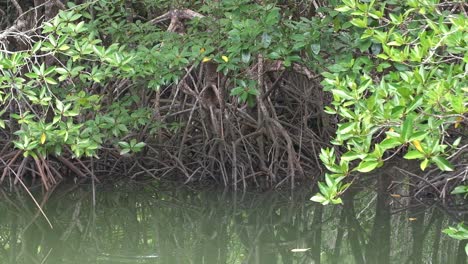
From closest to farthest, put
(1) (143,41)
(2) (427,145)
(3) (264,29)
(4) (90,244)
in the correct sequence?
(2) (427,145) → (3) (264,29) → (4) (90,244) → (1) (143,41)

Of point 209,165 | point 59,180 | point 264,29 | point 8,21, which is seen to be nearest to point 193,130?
point 209,165

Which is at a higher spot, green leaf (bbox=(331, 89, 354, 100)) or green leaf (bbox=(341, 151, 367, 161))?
green leaf (bbox=(331, 89, 354, 100))

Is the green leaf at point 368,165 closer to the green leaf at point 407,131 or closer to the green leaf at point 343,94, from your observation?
the green leaf at point 407,131

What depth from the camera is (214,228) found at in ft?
14.1

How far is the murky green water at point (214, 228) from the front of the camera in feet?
12.4

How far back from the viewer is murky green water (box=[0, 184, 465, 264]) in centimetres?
378

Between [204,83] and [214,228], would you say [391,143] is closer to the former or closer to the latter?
[214,228]

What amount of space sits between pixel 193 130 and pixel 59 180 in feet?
3.02

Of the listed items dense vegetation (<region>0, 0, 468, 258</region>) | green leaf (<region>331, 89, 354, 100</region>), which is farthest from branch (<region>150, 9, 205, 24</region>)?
green leaf (<region>331, 89, 354, 100</region>)

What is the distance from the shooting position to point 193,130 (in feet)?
17.4

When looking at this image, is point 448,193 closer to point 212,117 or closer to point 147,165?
point 212,117

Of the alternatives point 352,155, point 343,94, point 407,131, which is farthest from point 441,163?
point 343,94

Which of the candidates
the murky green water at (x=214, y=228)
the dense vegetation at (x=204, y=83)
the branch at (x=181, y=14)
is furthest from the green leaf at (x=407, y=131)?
the branch at (x=181, y=14)

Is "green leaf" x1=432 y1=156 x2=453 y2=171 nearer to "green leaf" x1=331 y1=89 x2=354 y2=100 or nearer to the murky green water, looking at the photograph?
"green leaf" x1=331 y1=89 x2=354 y2=100
